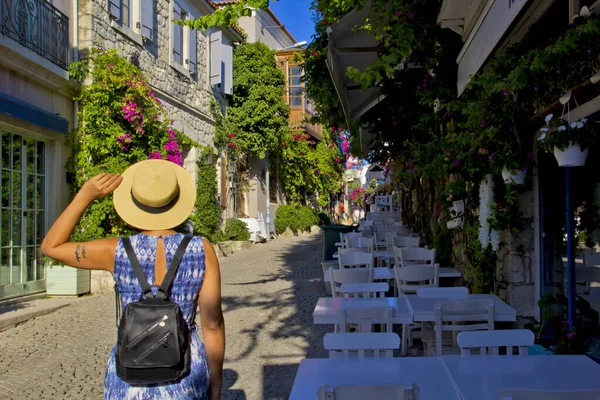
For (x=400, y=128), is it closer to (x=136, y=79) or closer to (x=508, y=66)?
(x=136, y=79)

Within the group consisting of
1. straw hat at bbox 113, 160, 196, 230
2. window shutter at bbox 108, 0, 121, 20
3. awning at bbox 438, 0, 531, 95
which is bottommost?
straw hat at bbox 113, 160, 196, 230

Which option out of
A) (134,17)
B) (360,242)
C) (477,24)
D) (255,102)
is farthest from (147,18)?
(477,24)

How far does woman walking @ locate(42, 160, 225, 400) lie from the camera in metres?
2.12

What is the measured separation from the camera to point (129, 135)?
31.6ft

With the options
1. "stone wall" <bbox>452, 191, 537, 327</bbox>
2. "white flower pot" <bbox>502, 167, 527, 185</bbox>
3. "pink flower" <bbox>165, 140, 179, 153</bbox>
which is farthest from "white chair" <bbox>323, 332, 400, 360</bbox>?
"pink flower" <bbox>165, 140, 179, 153</bbox>

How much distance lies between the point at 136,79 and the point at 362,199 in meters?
31.0

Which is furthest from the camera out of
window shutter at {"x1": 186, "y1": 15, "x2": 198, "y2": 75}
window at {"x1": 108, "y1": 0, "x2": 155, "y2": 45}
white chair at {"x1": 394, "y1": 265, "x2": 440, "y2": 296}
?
window shutter at {"x1": 186, "y1": 15, "x2": 198, "y2": 75}

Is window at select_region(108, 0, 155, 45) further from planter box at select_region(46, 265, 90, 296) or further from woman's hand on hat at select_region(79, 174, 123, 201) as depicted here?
woman's hand on hat at select_region(79, 174, 123, 201)

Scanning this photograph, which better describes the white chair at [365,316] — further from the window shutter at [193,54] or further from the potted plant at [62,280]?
the window shutter at [193,54]

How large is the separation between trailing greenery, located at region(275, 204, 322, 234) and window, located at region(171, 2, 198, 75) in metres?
8.52

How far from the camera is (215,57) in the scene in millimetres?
15594

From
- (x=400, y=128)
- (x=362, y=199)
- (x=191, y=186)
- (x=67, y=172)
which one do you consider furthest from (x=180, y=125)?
(x=362, y=199)

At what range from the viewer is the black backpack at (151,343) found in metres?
1.98

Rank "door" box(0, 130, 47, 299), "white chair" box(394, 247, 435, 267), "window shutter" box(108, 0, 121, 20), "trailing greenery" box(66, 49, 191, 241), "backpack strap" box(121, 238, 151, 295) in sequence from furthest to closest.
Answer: "window shutter" box(108, 0, 121, 20), "trailing greenery" box(66, 49, 191, 241), "door" box(0, 130, 47, 299), "white chair" box(394, 247, 435, 267), "backpack strap" box(121, 238, 151, 295)
